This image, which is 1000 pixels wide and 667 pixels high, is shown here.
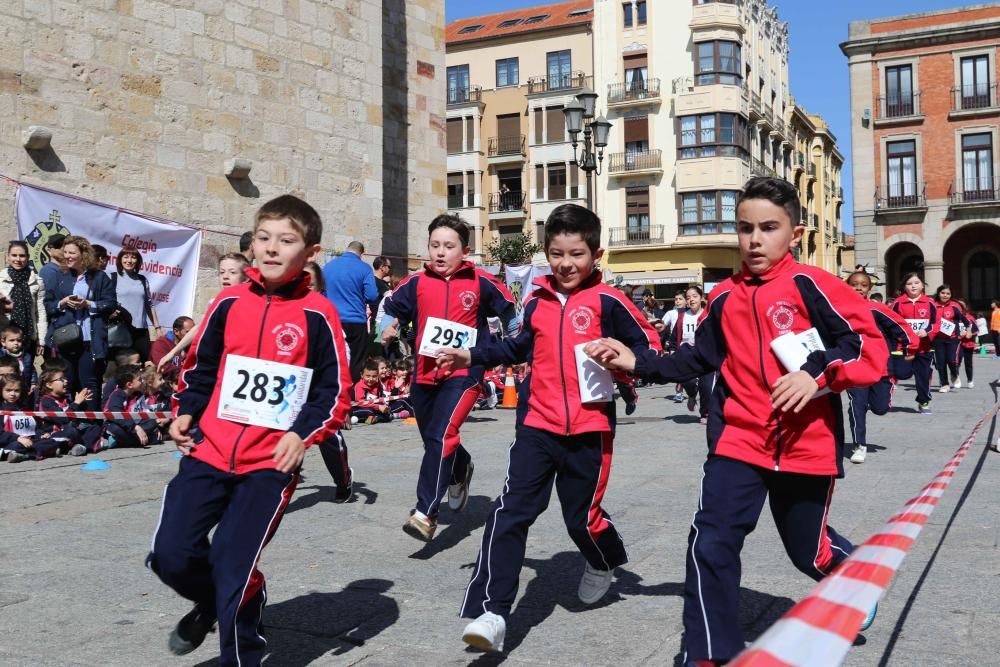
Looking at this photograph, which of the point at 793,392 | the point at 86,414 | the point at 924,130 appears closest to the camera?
the point at 793,392

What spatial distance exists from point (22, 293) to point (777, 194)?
7.96 metres

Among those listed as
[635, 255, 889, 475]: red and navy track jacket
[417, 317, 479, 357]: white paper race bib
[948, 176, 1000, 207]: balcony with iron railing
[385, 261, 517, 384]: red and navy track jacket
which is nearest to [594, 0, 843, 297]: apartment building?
[948, 176, 1000, 207]: balcony with iron railing

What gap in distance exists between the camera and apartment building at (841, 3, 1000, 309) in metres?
45.2

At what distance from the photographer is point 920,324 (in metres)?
14.7

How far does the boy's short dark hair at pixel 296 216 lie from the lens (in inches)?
141

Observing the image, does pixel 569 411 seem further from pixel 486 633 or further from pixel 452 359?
pixel 486 633

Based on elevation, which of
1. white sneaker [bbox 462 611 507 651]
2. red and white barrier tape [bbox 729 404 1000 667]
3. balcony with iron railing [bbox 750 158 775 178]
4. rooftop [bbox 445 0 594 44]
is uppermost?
rooftop [bbox 445 0 594 44]

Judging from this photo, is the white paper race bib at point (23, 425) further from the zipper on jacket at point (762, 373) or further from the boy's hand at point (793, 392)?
the boy's hand at point (793, 392)

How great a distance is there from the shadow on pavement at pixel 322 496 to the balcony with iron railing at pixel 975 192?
44.1 meters

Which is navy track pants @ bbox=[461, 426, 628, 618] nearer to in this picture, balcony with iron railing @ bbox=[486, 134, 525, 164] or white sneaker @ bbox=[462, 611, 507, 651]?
white sneaker @ bbox=[462, 611, 507, 651]

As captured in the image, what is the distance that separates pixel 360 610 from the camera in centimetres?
420

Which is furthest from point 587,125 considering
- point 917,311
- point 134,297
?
point 134,297

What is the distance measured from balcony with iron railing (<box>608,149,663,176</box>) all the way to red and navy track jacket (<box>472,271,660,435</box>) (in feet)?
149

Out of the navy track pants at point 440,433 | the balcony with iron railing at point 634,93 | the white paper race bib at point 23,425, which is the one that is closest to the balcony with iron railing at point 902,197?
the balcony with iron railing at point 634,93
